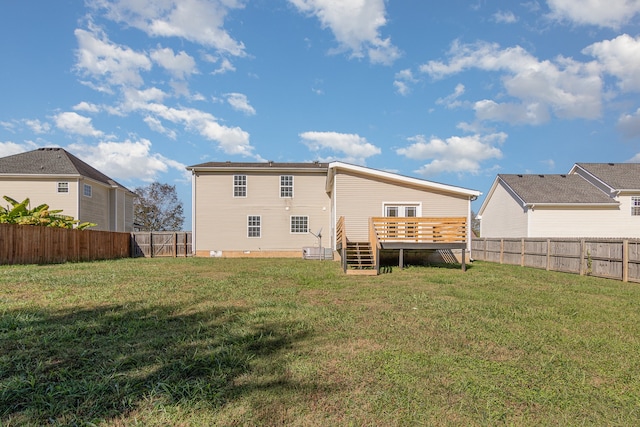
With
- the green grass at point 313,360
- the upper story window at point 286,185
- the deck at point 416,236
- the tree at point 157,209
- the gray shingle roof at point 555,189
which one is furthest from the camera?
the tree at point 157,209

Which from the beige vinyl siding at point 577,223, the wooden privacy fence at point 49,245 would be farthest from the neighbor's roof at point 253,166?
the beige vinyl siding at point 577,223

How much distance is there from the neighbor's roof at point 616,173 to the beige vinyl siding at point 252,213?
17.5 m

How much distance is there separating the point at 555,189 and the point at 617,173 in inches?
174

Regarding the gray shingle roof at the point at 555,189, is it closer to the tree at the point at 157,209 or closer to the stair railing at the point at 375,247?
the stair railing at the point at 375,247

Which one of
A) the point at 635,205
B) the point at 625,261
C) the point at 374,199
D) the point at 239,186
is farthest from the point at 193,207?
the point at 635,205

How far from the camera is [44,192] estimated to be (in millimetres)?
21859

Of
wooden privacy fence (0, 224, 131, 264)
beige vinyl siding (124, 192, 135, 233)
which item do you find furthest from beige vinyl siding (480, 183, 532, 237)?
beige vinyl siding (124, 192, 135, 233)

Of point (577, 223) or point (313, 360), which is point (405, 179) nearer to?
point (577, 223)

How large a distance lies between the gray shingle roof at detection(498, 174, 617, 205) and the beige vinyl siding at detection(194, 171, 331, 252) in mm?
12547

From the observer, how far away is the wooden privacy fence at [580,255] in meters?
10.6

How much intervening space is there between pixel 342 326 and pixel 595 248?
11013 mm

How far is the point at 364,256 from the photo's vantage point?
12766mm

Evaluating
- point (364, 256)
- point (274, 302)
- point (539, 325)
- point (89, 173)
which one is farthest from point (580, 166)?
point (89, 173)

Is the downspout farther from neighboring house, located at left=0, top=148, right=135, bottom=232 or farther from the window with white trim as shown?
neighboring house, located at left=0, top=148, right=135, bottom=232
